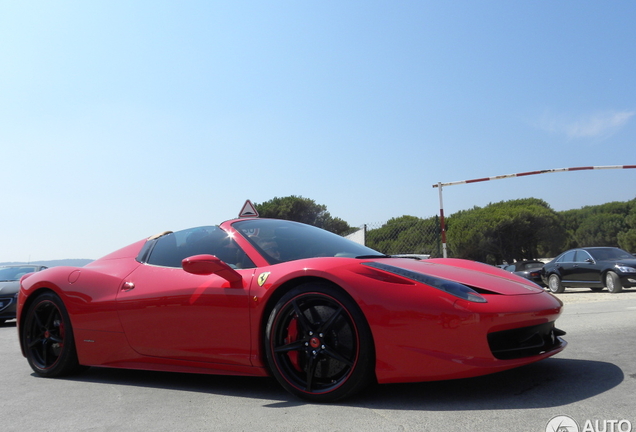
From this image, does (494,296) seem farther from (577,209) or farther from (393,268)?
(577,209)

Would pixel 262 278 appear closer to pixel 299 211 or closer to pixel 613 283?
pixel 613 283

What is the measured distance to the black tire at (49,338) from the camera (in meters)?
4.37

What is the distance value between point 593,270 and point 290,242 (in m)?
12.1

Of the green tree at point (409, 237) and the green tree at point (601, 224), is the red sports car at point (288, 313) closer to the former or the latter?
the green tree at point (409, 237)

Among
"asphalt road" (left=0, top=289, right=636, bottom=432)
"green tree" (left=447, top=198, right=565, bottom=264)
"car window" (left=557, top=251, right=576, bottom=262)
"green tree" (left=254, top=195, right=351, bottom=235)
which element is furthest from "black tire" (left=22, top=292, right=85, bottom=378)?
"green tree" (left=447, top=198, right=565, bottom=264)

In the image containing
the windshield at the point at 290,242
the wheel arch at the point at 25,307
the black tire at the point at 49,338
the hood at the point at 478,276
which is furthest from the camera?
the wheel arch at the point at 25,307

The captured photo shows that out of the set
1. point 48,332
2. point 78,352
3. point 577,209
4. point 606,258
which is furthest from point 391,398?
point 577,209

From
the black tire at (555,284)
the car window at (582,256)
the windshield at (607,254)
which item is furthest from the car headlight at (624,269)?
the black tire at (555,284)

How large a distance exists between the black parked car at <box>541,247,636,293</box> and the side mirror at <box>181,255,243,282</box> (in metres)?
11.9

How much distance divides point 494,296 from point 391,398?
0.77 m

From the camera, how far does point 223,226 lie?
4.11 meters

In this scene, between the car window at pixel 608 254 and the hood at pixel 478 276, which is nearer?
the hood at pixel 478 276

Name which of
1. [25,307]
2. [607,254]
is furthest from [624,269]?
[25,307]

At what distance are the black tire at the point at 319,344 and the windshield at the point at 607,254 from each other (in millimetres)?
12697
